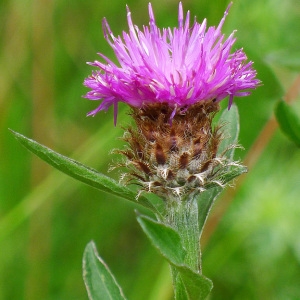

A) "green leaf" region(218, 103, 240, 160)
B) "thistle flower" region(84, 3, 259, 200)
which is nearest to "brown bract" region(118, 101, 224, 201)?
"thistle flower" region(84, 3, 259, 200)

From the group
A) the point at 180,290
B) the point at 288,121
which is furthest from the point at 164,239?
the point at 288,121

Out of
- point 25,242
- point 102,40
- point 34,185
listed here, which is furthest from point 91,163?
point 102,40

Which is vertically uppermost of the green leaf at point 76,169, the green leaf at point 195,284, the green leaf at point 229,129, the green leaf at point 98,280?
the green leaf at point 229,129

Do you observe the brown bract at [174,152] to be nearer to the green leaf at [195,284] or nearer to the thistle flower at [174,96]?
the thistle flower at [174,96]

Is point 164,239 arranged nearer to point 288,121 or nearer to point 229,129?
point 229,129

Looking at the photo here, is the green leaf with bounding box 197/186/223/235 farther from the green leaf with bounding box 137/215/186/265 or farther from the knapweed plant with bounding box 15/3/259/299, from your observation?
the green leaf with bounding box 137/215/186/265

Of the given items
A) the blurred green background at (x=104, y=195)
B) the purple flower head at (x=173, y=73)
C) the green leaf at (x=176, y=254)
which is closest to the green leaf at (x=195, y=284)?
the green leaf at (x=176, y=254)
